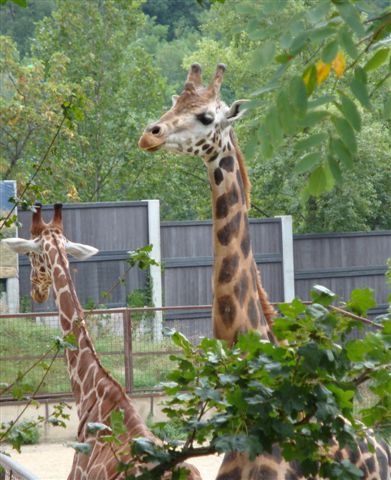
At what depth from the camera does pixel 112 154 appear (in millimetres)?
22594

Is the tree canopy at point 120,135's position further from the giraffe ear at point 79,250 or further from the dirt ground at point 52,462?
the giraffe ear at point 79,250

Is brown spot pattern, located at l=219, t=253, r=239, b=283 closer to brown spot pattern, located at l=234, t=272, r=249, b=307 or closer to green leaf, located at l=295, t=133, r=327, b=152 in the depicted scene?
brown spot pattern, located at l=234, t=272, r=249, b=307

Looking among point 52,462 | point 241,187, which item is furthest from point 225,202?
point 52,462

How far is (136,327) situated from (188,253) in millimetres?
3068

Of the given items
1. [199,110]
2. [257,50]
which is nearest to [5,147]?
[199,110]

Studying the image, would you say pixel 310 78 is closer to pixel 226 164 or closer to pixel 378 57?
pixel 378 57

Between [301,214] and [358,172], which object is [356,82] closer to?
[358,172]

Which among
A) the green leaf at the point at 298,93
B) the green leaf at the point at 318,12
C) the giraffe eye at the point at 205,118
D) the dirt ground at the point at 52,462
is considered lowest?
the dirt ground at the point at 52,462

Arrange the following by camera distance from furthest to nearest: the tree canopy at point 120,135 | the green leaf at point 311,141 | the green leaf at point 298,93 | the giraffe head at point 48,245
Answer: the tree canopy at point 120,135 → the giraffe head at point 48,245 → the green leaf at point 311,141 → the green leaf at point 298,93

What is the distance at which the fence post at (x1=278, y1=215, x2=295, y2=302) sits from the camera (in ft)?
57.8

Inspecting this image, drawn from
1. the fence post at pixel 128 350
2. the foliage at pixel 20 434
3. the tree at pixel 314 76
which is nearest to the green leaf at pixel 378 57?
the tree at pixel 314 76

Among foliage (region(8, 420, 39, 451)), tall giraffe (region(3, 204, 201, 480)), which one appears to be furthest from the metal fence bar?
foliage (region(8, 420, 39, 451))

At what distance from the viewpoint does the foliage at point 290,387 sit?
2803 millimetres

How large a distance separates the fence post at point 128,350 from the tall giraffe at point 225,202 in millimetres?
8024
